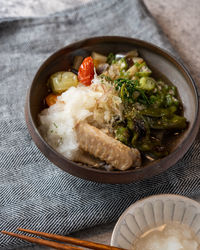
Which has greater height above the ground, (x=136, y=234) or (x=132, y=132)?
(x=132, y=132)

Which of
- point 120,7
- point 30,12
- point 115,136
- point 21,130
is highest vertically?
point 120,7

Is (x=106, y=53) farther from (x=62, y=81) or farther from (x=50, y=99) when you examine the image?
(x=50, y=99)

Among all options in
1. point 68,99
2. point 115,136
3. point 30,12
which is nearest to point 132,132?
point 115,136

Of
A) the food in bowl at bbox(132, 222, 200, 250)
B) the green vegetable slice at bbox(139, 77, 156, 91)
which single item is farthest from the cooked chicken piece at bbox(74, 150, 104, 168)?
the green vegetable slice at bbox(139, 77, 156, 91)

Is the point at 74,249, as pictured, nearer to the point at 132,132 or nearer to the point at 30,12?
the point at 132,132

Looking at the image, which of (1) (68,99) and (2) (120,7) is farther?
(2) (120,7)

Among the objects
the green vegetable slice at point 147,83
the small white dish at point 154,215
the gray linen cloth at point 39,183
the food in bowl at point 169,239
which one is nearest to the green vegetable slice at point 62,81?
the gray linen cloth at point 39,183

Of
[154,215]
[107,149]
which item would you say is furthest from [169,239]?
[107,149]

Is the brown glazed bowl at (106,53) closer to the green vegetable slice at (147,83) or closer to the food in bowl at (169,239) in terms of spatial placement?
the green vegetable slice at (147,83)
